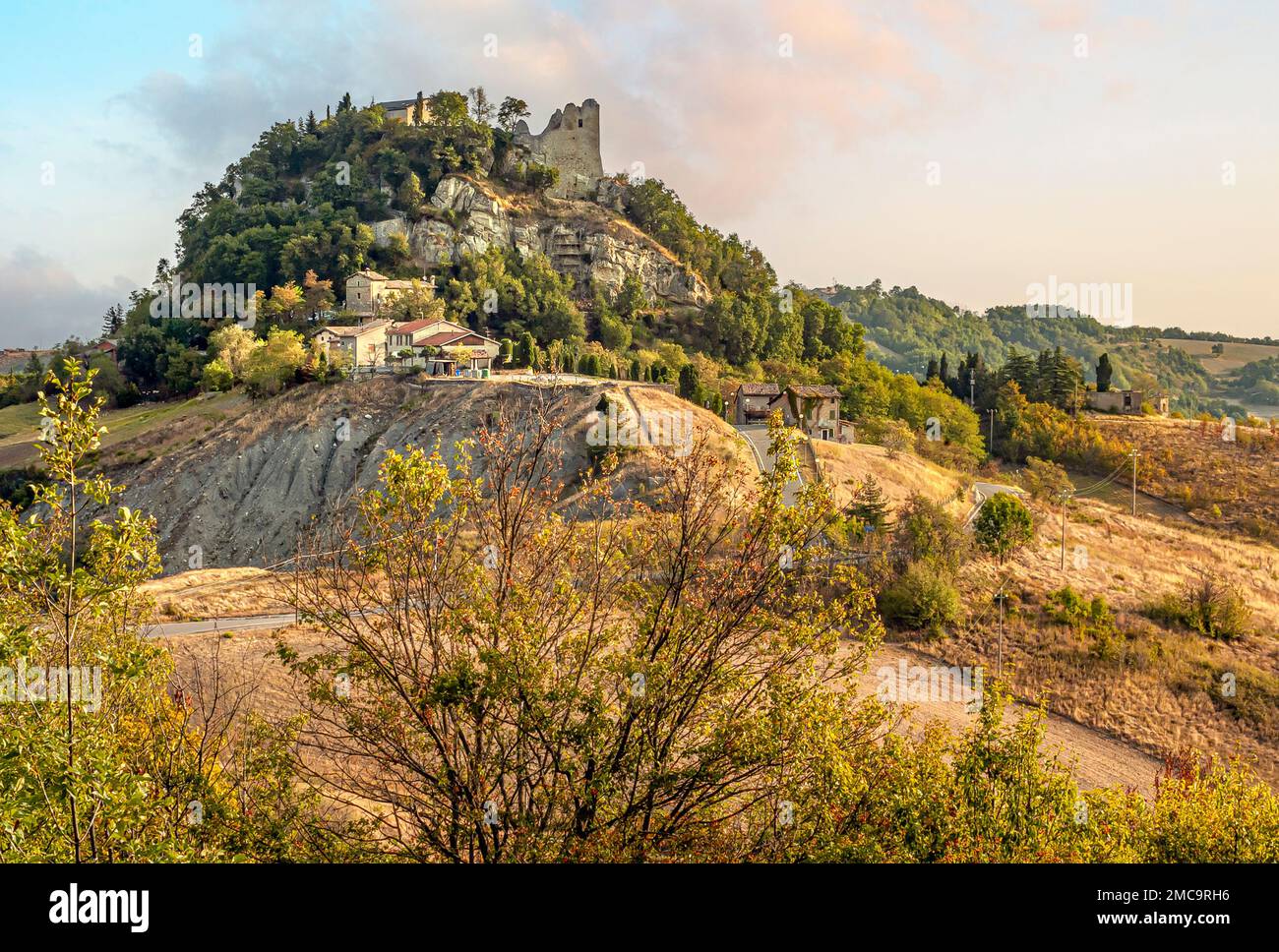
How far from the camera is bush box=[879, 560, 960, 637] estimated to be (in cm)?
3291

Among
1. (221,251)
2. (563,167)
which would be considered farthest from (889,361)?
(221,251)

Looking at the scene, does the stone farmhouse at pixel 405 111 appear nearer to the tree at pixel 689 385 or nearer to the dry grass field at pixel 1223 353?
the tree at pixel 689 385

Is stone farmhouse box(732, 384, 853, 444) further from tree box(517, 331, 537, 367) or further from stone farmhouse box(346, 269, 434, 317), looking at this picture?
stone farmhouse box(346, 269, 434, 317)

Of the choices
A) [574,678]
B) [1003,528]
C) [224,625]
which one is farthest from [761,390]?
[574,678]

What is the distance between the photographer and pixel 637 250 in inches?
3521

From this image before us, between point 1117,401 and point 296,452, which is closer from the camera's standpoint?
point 296,452

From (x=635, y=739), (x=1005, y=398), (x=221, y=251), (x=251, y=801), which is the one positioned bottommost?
(x=251, y=801)

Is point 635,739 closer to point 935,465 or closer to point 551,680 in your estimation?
point 551,680

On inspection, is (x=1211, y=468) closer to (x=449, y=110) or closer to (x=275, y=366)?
(x=275, y=366)

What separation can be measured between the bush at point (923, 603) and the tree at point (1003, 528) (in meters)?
2.74

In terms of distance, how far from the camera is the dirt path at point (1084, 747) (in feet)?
73.1

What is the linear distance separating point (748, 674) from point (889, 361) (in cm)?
19126

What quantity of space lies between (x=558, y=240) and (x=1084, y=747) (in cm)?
7431

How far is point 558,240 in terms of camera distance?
293 ft
